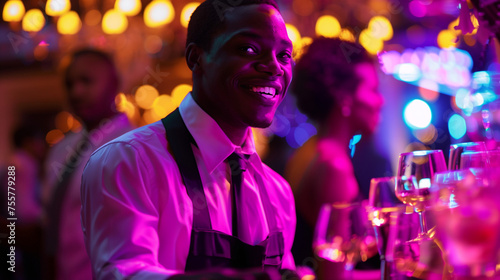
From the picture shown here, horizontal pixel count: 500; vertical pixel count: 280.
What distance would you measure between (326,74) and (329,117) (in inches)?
8.2

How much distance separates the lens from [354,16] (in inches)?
173

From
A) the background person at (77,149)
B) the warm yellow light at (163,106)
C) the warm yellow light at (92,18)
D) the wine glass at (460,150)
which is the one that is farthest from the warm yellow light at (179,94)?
the wine glass at (460,150)

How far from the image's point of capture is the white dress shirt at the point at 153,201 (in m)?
1.15

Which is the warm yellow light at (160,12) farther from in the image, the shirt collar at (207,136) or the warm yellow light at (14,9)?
the shirt collar at (207,136)

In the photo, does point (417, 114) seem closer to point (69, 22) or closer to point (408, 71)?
point (408, 71)

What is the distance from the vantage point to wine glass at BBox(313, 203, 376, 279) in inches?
48.6

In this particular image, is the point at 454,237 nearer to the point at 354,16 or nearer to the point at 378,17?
the point at 354,16

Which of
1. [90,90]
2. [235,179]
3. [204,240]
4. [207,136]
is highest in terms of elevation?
[90,90]

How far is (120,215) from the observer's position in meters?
1.18

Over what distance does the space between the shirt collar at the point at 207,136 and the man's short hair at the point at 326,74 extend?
121 cm

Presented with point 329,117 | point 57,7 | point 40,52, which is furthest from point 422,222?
point 40,52

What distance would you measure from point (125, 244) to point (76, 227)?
1148 mm

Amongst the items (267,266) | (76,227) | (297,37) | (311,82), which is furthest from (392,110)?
(267,266)

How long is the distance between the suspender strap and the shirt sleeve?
3.3 inches
